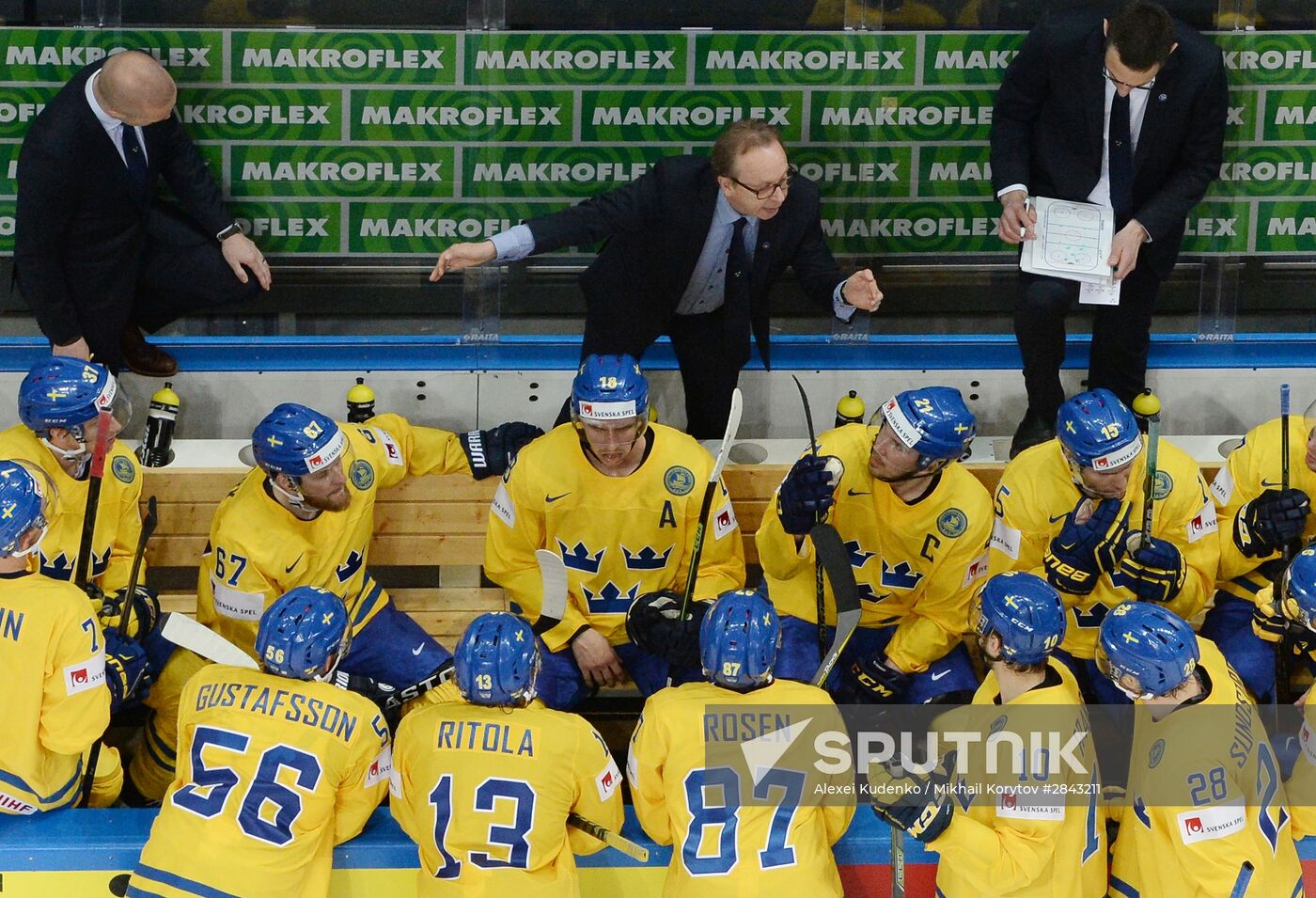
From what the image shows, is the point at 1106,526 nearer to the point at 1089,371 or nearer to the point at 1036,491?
the point at 1036,491

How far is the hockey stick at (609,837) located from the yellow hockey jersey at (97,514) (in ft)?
5.01

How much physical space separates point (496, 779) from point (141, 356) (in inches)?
108

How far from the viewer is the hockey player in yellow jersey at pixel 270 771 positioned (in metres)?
3.72

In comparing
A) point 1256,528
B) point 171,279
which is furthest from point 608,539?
point 171,279

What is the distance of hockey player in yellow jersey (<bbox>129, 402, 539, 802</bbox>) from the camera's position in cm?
445

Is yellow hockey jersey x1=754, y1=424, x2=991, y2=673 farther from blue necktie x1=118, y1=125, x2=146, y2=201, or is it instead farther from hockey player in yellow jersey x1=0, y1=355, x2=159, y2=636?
blue necktie x1=118, y1=125, x2=146, y2=201

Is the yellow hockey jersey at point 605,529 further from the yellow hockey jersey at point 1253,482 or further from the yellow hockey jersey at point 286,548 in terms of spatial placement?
the yellow hockey jersey at point 1253,482

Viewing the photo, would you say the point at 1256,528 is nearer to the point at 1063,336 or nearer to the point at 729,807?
the point at 1063,336

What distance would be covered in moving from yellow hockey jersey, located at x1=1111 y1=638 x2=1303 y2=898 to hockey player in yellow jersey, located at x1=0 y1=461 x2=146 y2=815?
2474 mm

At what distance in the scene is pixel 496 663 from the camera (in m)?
3.73

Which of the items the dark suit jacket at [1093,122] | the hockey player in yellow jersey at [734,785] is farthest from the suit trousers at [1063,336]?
the hockey player in yellow jersey at [734,785]

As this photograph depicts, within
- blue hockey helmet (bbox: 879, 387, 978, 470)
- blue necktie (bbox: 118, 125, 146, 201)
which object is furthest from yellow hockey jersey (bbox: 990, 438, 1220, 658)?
blue necktie (bbox: 118, 125, 146, 201)

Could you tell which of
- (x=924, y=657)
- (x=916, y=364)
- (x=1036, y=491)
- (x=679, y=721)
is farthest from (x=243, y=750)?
(x=916, y=364)

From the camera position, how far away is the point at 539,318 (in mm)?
6227
